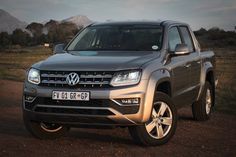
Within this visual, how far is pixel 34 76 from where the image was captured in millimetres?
7391

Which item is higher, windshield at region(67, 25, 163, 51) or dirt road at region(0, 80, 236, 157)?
windshield at region(67, 25, 163, 51)

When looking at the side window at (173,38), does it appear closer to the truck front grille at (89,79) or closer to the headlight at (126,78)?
the headlight at (126,78)

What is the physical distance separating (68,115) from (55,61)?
0.87 metres

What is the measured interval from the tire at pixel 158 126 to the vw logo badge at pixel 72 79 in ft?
3.15

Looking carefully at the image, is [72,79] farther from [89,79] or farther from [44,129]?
[44,129]

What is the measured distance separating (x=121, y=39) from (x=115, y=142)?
1.56m

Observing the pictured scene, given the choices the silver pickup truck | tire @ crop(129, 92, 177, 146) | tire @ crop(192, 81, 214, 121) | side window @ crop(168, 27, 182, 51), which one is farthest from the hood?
tire @ crop(192, 81, 214, 121)

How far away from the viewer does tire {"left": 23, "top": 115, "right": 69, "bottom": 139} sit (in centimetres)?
771

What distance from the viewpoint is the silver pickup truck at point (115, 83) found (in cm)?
691

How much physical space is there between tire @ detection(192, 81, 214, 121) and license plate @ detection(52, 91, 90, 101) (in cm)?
355

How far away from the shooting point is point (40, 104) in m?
7.21

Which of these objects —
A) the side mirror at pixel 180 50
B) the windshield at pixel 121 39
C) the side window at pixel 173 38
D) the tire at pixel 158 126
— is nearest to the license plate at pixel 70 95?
the tire at pixel 158 126

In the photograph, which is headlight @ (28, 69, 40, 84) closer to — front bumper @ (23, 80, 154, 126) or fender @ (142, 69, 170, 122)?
front bumper @ (23, 80, 154, 126)

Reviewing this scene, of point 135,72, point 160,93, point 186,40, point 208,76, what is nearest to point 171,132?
point 160,93
